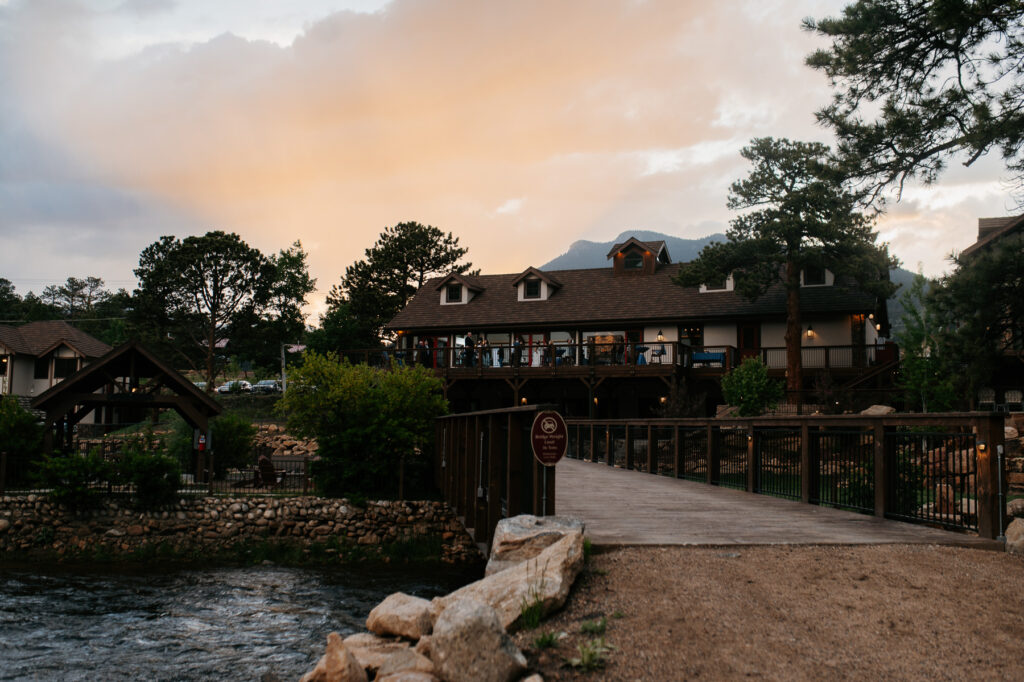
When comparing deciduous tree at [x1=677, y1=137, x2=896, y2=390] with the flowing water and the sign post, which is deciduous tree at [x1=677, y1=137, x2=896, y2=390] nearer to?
the flowing water

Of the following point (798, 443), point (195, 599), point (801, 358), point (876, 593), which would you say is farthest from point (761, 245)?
point (876, 593)

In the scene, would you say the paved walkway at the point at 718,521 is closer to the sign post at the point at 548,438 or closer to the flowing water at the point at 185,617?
the sign post at the point at 548,438

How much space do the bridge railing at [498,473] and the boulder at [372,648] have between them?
181 centimetres

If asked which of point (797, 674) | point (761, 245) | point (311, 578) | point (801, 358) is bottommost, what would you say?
point (311, 578)

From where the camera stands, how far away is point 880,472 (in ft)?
33.1

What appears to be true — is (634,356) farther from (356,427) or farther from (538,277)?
(356,427)

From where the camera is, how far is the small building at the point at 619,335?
3403 cm

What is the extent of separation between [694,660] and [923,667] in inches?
54.6

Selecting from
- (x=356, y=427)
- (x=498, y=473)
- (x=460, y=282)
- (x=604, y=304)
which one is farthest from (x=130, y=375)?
(x=604, y=304)

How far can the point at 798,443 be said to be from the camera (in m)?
13.5

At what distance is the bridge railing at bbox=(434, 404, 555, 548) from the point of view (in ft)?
27.8

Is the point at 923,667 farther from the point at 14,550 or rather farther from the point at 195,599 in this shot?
the point at 14,550

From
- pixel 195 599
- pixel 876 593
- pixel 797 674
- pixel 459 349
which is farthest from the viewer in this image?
pixel 459 349

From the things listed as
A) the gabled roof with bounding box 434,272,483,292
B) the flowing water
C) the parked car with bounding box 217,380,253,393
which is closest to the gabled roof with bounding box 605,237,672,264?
the gabled roof with bounding box 434,272,483,292
